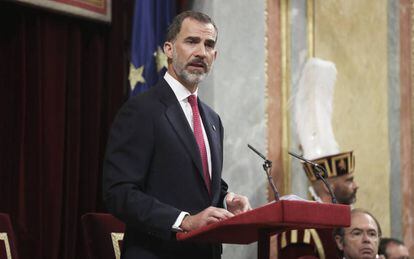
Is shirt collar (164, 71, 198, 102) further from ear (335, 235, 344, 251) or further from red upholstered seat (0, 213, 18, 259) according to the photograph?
ear (335, 235, 344, 251)

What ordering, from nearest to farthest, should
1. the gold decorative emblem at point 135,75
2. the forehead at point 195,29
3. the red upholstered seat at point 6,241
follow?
the forehead at point 195,29 < the red upholstered seat at point 6,241 < the gold decorative emblem at point 135,75

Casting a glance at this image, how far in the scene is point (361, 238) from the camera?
4.62 m

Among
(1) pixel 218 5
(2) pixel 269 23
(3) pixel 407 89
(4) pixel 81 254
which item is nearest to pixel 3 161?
(4) pixel 81 254

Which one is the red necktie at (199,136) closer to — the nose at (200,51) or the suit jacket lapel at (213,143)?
the suit jacket lapel at (213,143)

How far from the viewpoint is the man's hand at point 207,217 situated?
7.66ft

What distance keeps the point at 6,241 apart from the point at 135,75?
175 centimetres

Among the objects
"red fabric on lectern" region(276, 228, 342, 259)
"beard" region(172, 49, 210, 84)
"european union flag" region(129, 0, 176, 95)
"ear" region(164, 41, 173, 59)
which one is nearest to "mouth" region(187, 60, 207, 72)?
"beard" region(172, 49, 210, 84)

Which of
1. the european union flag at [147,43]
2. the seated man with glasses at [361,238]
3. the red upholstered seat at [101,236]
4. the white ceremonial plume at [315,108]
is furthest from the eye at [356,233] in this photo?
the red upholstered seat at [101,236]

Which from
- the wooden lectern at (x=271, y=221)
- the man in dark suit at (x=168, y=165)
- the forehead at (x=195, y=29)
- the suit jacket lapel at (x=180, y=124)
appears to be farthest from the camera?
the forehead at (x=195, y=29)

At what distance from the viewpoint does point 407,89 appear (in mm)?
6328

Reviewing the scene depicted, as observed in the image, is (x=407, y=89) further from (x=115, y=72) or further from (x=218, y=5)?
(x=115, y=72)

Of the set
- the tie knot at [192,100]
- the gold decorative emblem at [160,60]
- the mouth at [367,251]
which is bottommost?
the mouth at [367,251]

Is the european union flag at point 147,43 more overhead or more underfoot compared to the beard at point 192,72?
more overhead

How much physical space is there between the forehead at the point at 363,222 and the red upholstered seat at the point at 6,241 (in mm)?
1980
